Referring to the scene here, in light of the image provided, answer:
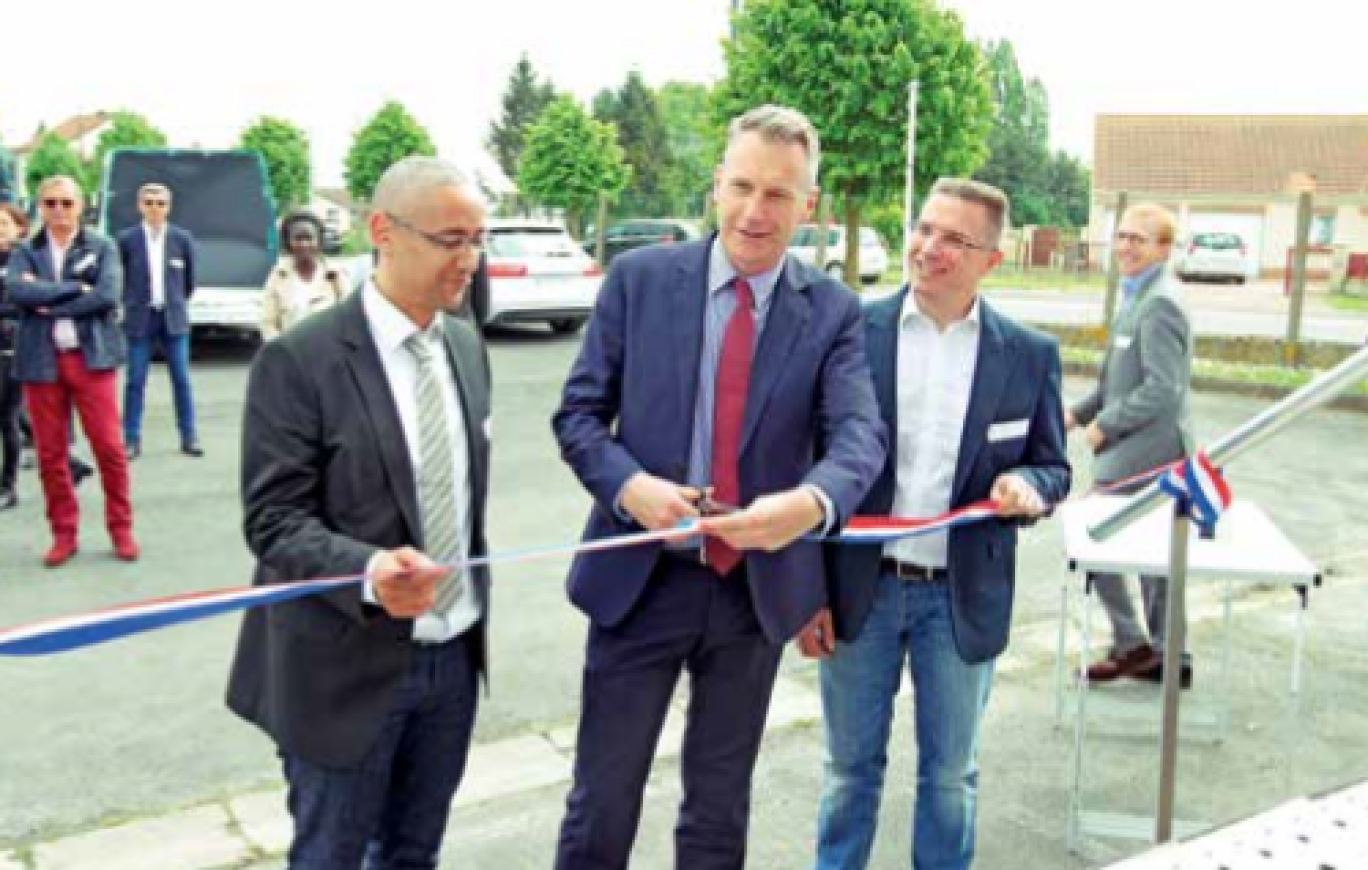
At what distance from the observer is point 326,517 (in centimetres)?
243

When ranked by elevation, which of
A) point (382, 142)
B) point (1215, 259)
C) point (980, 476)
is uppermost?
point (382, 142)

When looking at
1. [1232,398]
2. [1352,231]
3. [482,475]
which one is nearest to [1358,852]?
[482,475]

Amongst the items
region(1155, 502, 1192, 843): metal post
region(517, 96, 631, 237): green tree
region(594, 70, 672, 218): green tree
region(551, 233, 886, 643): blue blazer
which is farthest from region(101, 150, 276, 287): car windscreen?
region(594, 70, 672, 218): green tree

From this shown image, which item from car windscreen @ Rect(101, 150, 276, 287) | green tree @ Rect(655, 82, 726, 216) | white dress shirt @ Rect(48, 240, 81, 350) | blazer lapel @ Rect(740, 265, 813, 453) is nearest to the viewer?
blazer lapel @ Rect(740, 265, 813, 453)

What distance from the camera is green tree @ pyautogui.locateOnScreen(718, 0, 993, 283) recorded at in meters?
20.7

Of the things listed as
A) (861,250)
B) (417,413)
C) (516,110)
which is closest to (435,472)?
(417,413)

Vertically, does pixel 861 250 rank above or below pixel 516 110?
below

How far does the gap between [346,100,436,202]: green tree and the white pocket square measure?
4911 centimetres

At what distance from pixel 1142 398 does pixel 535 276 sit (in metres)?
12.4

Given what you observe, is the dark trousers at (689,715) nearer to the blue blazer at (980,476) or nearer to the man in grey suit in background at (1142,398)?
the blue blazer at (980,476)

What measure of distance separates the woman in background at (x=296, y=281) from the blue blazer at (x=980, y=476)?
5.48 meters

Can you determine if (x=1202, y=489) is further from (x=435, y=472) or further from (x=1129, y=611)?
(x=1129, y=611)

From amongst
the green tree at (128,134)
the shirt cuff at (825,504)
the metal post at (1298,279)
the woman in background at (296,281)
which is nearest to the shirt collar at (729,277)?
the shirt cuff at (825,504)

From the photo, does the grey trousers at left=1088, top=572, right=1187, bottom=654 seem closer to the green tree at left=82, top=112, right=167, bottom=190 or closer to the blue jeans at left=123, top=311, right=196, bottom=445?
the blue jeans at left=123, top=311, right=196, bottom=445
